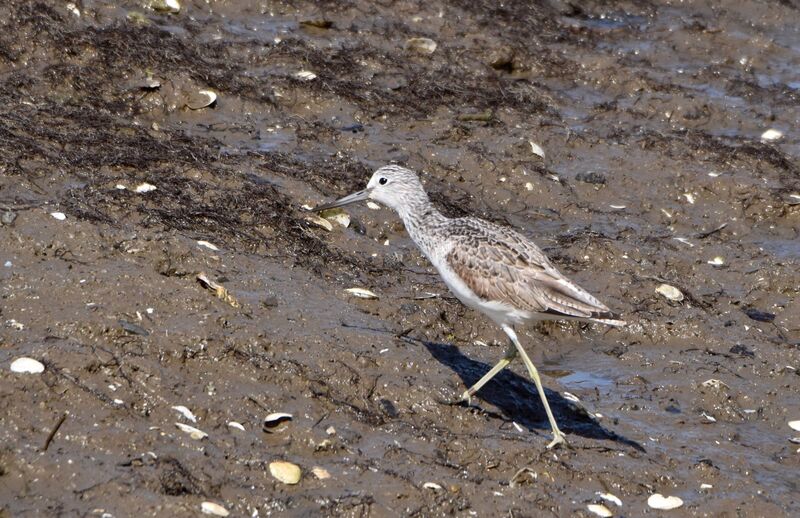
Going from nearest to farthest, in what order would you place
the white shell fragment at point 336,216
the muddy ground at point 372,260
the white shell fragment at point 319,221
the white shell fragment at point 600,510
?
the muddy ground at point 372,260, the white shell fragment at point 600,510, the white shell fragment at point 319,221, the white shell fragment at point 336,216

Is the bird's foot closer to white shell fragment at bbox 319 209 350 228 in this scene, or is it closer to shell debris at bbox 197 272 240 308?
shell debris at bbox 197 272 240 308

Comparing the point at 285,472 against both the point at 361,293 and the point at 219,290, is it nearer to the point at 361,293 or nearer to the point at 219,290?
the point at 219,290

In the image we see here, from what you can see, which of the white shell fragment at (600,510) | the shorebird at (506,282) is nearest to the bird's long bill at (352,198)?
the shorebird at (506,282)

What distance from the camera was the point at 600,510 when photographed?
20.2 feet

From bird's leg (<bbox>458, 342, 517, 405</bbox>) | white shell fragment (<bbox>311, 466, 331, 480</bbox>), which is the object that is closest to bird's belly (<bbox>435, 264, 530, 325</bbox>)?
bird's leg (<bbox>458, 342, 517, 405</bbox>)

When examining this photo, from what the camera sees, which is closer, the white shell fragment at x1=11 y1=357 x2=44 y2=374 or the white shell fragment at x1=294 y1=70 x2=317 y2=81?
the white shell fragment at x1=11 y1=357 x2=44 y2=374

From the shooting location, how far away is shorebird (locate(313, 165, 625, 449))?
22.7 ft

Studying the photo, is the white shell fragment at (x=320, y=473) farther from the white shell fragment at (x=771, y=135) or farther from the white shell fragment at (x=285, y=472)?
the white shell fragment at (x=771, y=135)

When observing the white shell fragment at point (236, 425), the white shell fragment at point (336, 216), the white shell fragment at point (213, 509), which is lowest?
the white shell fragment at point (336, 216)

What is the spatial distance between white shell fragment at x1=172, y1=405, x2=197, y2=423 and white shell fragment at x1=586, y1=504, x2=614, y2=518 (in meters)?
2.20

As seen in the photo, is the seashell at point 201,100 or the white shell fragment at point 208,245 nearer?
the white shell fragment at point 208,245

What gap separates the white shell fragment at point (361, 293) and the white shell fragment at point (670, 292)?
97.2 inches

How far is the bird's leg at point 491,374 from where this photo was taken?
706cm

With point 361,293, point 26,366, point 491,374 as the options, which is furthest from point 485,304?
point 26,366
